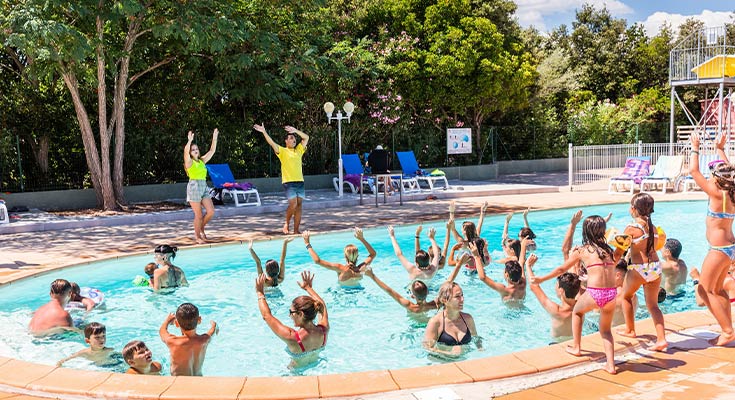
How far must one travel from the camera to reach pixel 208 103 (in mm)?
20328

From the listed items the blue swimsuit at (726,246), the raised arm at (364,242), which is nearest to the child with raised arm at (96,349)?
the raised arm at (364,242)

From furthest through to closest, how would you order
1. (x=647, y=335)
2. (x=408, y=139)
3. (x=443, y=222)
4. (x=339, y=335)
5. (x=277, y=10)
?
(x=408, y=139), (x=277, y=10), (x=443, y=222), (x=339, y=335), (x=647, y=335)

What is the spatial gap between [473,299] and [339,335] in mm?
2083

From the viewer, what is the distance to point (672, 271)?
8250 millimetres

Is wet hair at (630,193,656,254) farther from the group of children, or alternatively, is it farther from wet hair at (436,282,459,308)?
wet hair at (436,282,459,308)

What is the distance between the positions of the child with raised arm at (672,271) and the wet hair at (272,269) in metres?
4.83

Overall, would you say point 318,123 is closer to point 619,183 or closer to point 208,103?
point 208,103

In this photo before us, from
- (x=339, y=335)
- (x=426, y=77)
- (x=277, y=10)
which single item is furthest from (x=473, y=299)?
(x=426, y=77)

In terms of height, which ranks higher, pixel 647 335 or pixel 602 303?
pixel 602 303

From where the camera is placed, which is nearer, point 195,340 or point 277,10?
point 195,340

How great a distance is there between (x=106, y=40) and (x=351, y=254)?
31.6 feet

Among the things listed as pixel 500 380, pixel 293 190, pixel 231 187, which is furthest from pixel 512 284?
pixel 231 187

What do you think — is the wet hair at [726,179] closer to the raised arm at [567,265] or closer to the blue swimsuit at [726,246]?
the blue swimsuit at [726,246]

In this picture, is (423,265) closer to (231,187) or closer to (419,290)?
(419,290)
